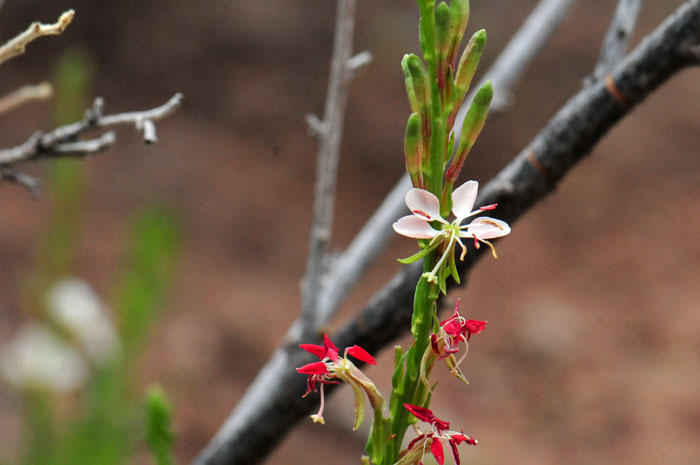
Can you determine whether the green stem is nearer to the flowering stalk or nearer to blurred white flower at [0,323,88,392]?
the flowering stalk

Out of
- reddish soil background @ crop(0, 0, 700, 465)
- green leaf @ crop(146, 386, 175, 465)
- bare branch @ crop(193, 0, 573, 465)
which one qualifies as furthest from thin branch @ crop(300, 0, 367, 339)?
reddish soil background @ crop(0, 0, 700, 465)

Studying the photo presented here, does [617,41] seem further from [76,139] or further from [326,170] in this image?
→ [76,139]

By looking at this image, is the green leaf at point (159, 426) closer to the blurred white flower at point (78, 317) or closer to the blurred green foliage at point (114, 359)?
the blurred green foliage at point (114, 359)

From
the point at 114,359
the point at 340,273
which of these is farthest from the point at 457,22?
the point at 114,359

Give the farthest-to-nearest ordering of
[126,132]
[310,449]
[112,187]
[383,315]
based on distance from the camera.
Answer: [126,132] < [112,187] < [310,449] < [383,315]

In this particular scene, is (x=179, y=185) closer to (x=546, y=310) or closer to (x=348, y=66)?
(x=546, y=310)

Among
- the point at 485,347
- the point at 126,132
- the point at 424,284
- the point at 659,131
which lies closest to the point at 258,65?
the point at 126,132
